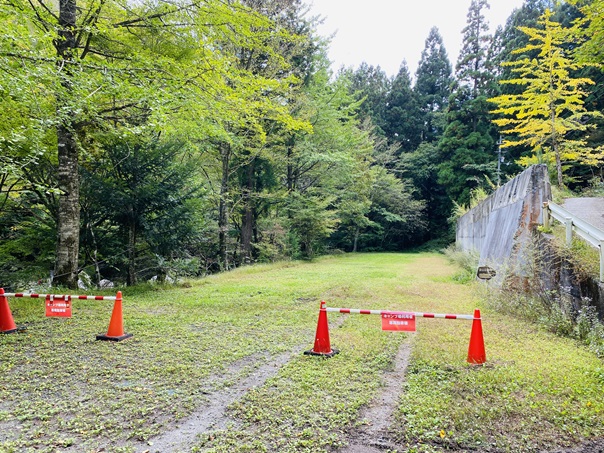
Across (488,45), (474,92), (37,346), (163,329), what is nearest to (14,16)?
(37,346)

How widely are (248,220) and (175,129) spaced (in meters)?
8.62

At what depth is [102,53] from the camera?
6.96 m

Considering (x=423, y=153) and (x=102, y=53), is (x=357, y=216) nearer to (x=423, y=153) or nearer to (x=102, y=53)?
(x=423, y=153)

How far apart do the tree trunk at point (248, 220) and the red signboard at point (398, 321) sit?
12.2m

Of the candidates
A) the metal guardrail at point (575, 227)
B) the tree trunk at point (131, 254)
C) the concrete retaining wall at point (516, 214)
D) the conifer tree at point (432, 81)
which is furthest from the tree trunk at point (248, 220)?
the conifer tree at point (432, 81)

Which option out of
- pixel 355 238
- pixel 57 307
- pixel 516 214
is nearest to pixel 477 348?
pixel 516 214

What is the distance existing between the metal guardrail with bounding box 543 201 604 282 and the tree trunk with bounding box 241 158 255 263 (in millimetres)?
11551

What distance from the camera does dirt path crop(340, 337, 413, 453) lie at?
237 cm

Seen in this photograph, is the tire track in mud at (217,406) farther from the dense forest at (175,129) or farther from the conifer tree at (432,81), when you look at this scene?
the conifer tree at (432,81)

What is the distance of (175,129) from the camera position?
316 inches

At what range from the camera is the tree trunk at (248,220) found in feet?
51.7

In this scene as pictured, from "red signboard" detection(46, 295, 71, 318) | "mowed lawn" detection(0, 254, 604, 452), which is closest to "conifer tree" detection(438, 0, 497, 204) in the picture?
"mowed lawn" detection(0, 254, 604, 452)

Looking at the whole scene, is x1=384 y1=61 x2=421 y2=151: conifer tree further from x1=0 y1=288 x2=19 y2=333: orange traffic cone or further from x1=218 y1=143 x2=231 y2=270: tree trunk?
x1=0 y1=288 x2=19 y2=333: orange traffic cone

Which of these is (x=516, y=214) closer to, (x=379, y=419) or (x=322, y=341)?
(x=322, y=341)
